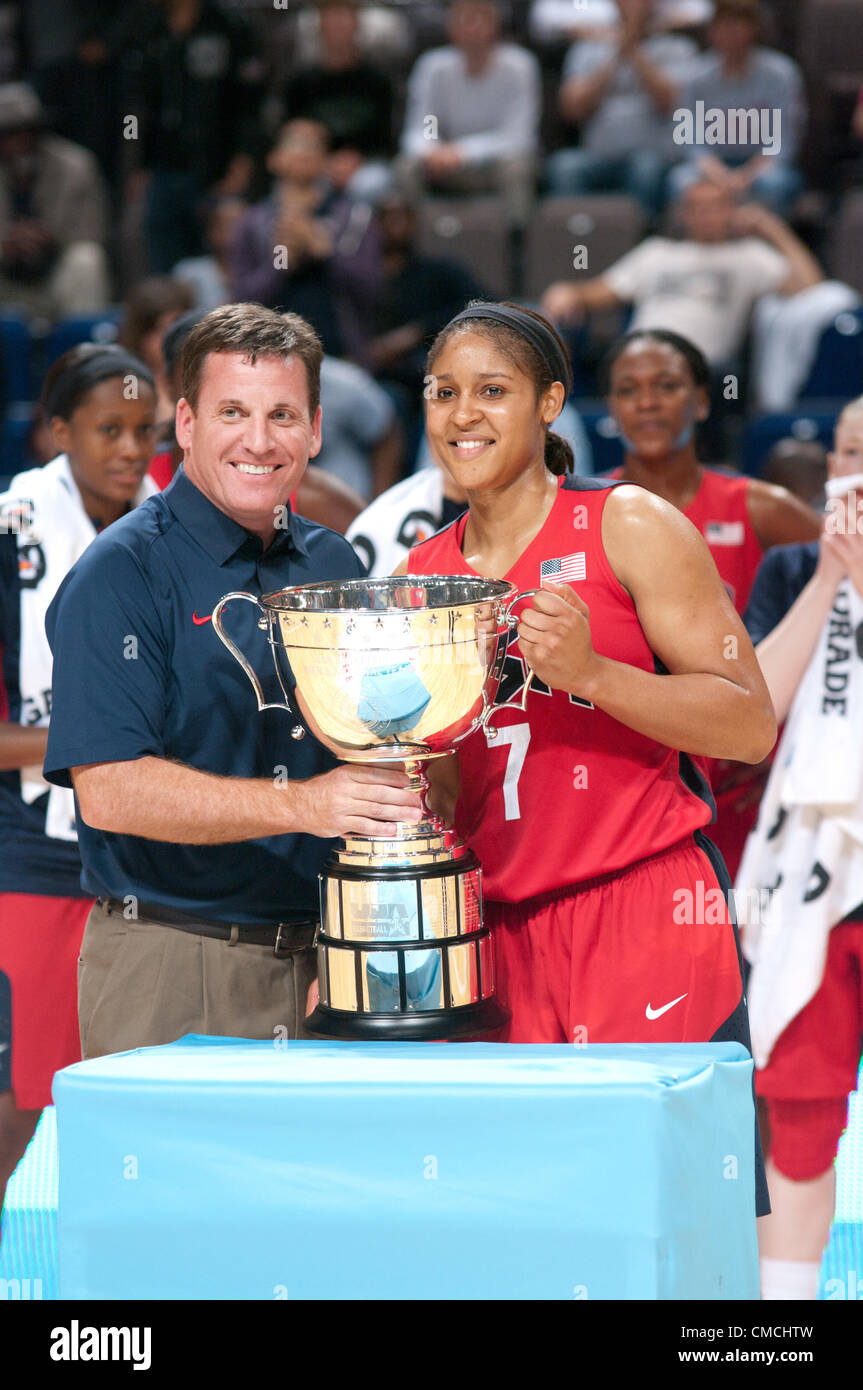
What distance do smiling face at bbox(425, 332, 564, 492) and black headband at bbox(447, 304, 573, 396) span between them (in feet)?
0.10

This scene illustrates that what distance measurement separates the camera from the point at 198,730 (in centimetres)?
206

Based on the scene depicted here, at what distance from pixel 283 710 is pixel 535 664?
41 cm

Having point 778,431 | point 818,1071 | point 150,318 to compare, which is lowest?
point 818,1071

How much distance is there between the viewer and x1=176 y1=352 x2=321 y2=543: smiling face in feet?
6.66

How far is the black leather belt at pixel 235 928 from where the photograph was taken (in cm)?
212

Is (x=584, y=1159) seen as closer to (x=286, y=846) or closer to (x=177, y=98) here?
(x=286, y=846)

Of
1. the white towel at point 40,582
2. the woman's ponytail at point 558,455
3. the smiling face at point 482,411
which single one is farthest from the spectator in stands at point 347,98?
the smiling face at point 482,411

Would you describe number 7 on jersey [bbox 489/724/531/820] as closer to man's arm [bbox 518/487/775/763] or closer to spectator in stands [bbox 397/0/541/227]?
man's arm [bbox 518/487/775/763]

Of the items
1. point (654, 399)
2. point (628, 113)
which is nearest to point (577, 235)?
point (628, 113)

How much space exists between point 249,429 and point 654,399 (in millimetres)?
1641

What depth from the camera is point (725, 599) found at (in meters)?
1.99

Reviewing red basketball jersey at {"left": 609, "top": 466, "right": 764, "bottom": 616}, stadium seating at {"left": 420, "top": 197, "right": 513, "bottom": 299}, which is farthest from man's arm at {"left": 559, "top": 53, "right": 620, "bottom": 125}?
red basketball jersey at {"left": 609, "top": 466, "right": 764, "bottom": 616}

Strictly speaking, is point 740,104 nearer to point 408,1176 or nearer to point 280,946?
point 280,946

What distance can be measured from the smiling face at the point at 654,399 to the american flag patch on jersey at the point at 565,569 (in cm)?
152
